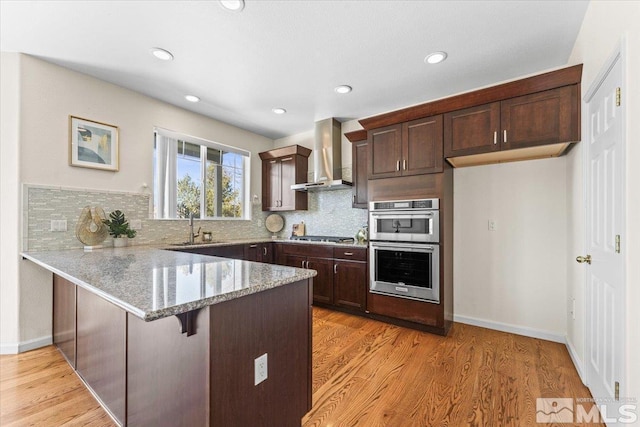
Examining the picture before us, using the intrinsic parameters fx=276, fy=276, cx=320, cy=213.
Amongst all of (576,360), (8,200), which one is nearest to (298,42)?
(8,200)

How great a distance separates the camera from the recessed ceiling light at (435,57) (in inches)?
95.0

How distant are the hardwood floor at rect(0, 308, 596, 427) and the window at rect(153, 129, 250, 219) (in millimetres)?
1927

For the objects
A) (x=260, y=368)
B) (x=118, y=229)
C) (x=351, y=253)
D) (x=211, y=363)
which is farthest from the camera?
(x=351, y=253)

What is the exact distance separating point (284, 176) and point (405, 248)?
2.36m

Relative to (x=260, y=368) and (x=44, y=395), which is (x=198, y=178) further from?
(x=260, y=368)

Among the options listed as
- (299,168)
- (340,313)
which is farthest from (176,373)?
(299,168)

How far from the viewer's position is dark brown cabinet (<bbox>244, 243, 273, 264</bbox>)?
12.7 feet

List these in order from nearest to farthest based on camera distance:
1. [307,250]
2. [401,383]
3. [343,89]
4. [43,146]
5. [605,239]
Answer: [605,239] < [401,383] < [43,146] < [343,89] < [307,250]

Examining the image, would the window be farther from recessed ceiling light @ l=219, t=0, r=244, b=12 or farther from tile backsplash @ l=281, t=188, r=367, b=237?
recessed ceiling light @ l=219, t=0, r=244, b=12

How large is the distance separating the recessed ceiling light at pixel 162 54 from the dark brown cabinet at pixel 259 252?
7.60ft

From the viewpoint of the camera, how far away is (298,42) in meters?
2.28

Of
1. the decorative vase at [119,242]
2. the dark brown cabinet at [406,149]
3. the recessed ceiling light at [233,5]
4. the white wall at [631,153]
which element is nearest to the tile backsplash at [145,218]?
the decorative vase at [119,242]

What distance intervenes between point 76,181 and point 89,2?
165 centimetres

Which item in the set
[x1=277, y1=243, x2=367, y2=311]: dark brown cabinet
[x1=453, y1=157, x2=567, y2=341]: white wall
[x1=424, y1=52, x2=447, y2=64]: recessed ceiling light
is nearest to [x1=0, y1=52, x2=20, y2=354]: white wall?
[x1=277, y1=243, x2=367, y2=311]: dark brown cabinet
